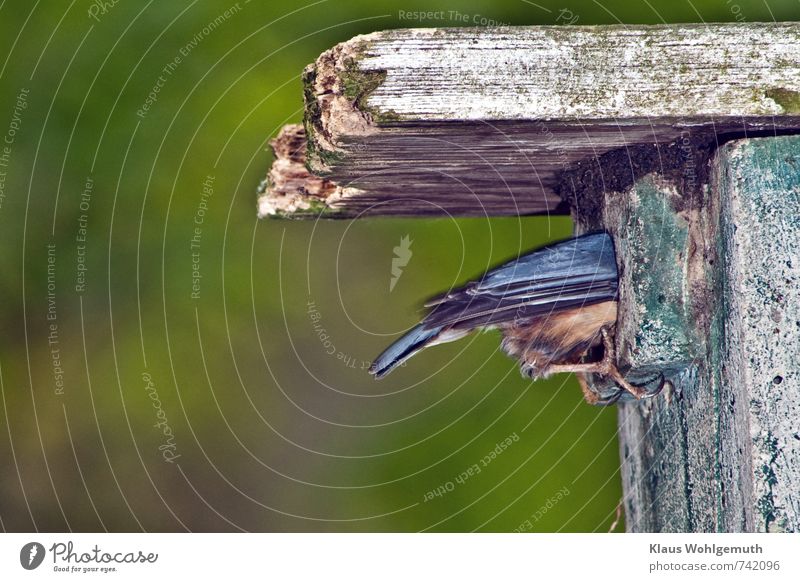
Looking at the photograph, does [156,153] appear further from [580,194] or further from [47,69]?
[580,194]

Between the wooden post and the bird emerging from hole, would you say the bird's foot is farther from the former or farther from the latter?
the wooden post

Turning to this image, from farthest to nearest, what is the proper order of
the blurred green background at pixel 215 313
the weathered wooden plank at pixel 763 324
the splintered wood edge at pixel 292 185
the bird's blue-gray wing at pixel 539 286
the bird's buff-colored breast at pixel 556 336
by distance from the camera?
the blurred green background at pixel 215 313 < the splintered wood edge at pixel 292 185 < the bird's buff-colored breast at pixel 556 336 < the bird's blue-gray wing at pixel 539 286 < the weathered wooden plank at pixel 763 324

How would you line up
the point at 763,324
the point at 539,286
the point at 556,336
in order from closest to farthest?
the point at 763,324 < the point at 539,286 < the point at 556,336

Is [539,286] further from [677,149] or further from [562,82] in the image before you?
[562,82]

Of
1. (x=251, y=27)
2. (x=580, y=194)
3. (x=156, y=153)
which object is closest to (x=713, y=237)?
(x=580, y=194)

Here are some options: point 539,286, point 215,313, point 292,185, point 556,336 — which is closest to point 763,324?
point 539,286

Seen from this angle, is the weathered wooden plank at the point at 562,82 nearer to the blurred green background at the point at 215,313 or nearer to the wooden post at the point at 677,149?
the wooden post at the point at 677,149

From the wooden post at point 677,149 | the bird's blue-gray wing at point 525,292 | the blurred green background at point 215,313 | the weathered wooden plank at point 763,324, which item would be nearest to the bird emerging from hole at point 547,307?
the bird's blue-gray wing at point 525,292

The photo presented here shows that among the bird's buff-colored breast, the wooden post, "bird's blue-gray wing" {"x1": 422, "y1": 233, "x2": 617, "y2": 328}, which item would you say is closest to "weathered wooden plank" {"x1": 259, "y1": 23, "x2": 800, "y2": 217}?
the wooden post
